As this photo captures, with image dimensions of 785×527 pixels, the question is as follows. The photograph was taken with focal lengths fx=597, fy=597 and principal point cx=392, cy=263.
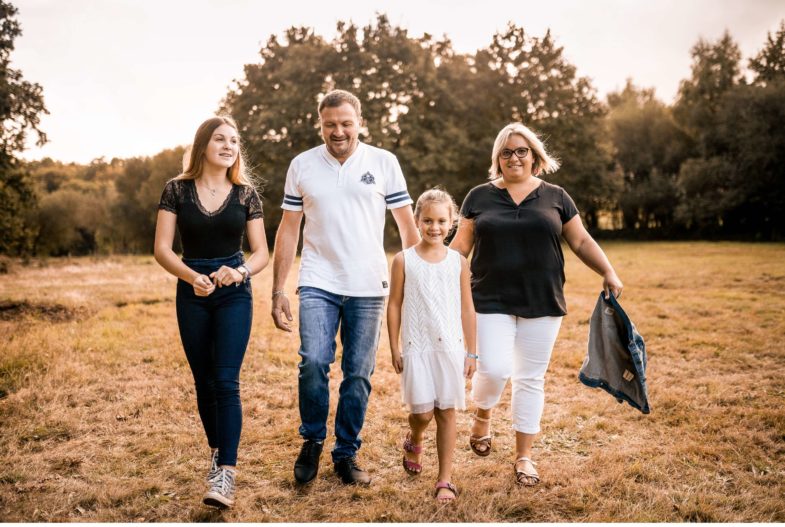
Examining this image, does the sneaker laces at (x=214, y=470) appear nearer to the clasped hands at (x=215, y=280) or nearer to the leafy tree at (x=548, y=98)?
the clasped hands at (x=215, y=280)

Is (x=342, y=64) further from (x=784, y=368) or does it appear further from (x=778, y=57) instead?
(x=784, y=368)

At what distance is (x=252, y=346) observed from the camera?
7.89 m

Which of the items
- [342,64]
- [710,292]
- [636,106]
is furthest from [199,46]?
[636,106]

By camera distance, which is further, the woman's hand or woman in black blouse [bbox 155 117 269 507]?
the woman's hand

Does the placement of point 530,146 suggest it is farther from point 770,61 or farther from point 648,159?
point 648,159

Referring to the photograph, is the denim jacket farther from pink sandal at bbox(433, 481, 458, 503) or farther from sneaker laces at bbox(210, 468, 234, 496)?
sneaker laces at bbox(210, 468, 234, 496)

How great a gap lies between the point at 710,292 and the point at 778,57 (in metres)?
22.3

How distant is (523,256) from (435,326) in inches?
31.7

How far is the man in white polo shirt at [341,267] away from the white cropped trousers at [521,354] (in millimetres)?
752

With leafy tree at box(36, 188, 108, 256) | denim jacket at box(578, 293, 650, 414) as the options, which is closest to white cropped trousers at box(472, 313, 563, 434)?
denim jacket at box(578, 293, 650, 414)

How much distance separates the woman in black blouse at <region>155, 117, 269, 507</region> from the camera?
3.58 meters

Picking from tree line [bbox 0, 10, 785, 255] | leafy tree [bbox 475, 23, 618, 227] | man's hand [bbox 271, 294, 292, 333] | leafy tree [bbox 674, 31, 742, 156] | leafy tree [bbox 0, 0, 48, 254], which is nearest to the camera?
man's hand [bbox 271, 294, 292, 333]

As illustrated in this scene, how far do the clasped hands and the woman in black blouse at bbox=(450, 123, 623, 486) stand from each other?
161cm

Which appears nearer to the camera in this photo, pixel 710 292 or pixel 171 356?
pixel 171 356
